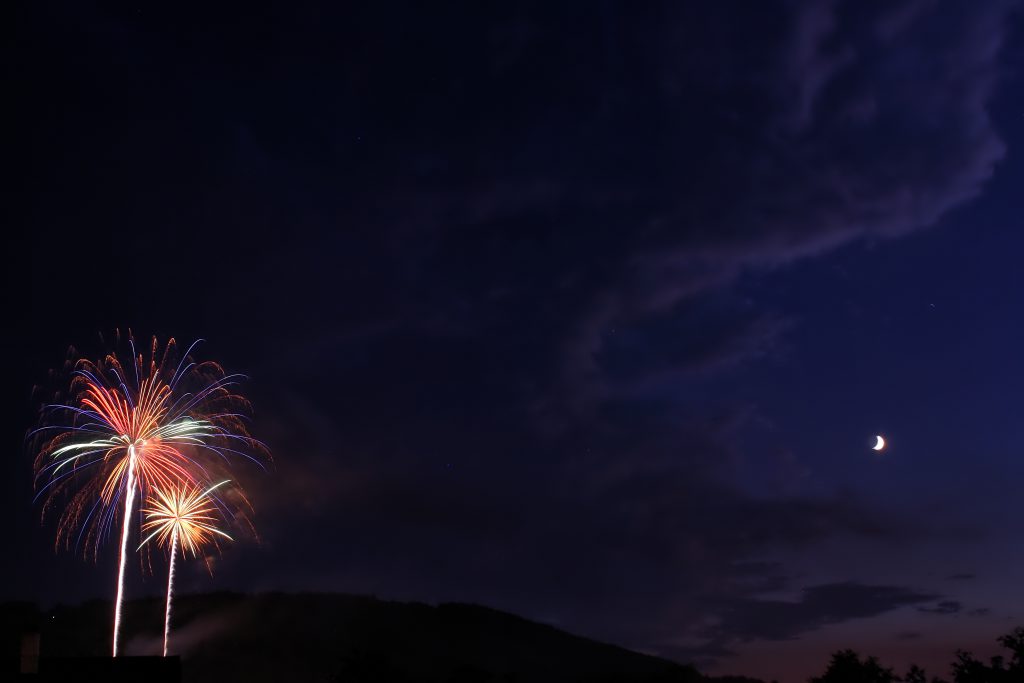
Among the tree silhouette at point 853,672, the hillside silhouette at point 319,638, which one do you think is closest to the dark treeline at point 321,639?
the hillside silhouette at point 319,638

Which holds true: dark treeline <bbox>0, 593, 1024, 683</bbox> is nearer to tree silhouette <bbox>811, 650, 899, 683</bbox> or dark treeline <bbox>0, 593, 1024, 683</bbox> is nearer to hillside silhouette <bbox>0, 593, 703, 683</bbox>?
hillside silhouette <bbox>0, 593, 703, 683</bbox>

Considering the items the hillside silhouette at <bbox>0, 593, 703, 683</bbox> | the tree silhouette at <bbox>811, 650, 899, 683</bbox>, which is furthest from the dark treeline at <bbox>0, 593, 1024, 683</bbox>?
the tree silhouette at <bbox>811, 650, 899, 683</bbox>

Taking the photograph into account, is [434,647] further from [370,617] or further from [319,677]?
[319,677]

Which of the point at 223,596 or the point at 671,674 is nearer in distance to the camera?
the point at 671,674

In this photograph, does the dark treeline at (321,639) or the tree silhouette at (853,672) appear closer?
the tree silhouette at (853,672)

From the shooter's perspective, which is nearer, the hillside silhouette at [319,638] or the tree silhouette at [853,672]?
the tree silhouette at [853,672]

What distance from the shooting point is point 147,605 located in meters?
154

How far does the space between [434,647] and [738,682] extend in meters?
48.1

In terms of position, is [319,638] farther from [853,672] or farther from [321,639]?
[853,672]

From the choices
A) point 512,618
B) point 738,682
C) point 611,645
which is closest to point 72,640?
point 512,618

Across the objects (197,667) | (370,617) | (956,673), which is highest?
(370,617)

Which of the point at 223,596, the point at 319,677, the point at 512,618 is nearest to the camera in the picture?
the point at 319,677

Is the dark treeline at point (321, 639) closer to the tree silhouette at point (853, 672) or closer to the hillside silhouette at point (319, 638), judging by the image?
the hillside silhouette at point (319, 638)

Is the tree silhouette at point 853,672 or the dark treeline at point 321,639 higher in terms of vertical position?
the dark treeline at point 321,639
